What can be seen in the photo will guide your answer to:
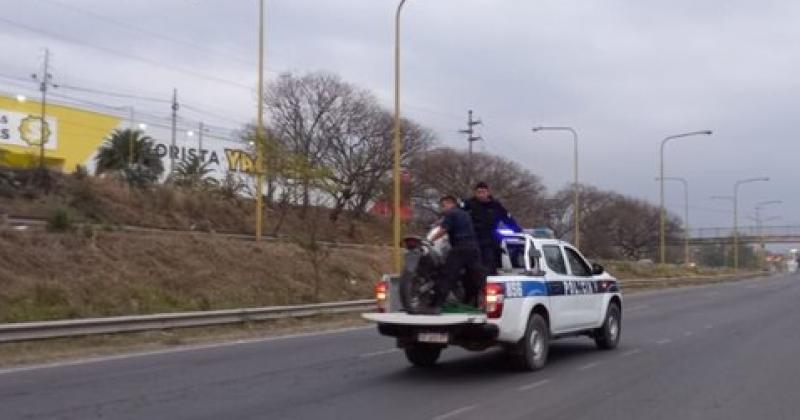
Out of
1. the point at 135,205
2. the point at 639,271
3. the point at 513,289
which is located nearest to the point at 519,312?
the point at 513,289

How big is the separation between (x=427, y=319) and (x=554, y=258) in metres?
2.90

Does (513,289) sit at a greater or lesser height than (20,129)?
lesser

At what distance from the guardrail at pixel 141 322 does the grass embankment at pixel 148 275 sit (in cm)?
228

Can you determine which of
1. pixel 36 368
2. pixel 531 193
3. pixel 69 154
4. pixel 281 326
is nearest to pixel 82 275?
pixel 281 326

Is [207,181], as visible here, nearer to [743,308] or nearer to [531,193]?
[743,308]

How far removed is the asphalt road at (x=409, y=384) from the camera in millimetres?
10281

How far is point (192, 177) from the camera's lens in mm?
42812

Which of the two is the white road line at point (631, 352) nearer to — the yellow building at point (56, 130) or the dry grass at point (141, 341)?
the dry grass at point (141, 341)

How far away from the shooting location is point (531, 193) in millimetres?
73312

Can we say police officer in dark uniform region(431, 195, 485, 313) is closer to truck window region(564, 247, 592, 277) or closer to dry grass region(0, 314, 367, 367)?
truck window region(564, 247, 592, 277)

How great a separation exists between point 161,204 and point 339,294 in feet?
32.2

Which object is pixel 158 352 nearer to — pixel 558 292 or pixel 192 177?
pixel 558 292

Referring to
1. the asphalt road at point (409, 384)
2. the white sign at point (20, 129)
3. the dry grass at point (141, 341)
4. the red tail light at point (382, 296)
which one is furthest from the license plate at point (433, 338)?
the white sign at point (20, 129)

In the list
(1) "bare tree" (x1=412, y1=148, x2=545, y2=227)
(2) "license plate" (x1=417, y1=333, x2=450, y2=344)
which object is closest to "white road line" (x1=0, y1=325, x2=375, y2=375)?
(2) "license plate" (x1=417, y1=333, x2=450, y2=344)
